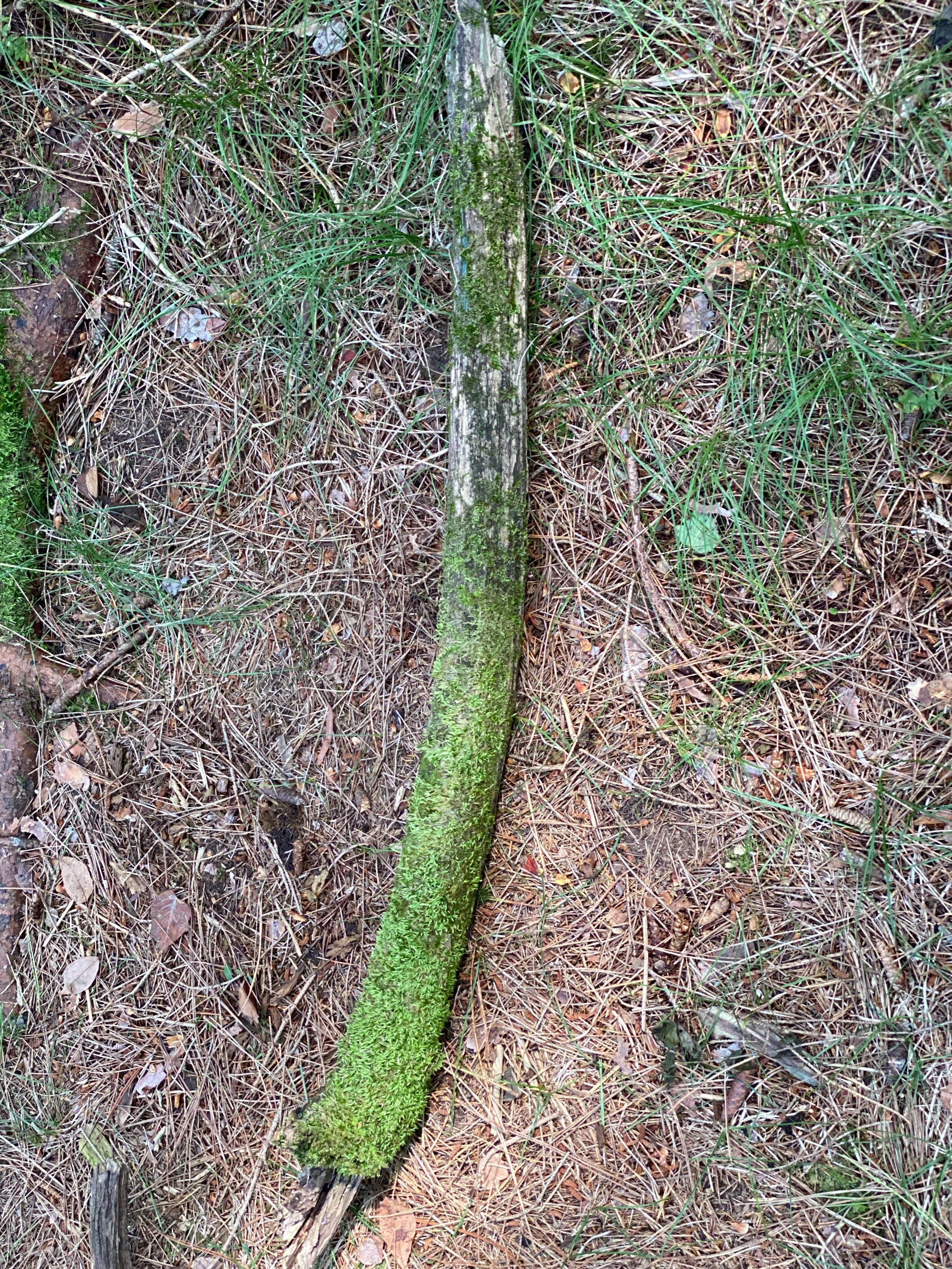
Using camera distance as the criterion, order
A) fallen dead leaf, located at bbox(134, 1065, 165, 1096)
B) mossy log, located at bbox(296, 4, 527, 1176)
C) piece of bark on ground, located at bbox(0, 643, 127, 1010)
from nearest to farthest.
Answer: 1. mossy log, located at bbox(296, 4, 527, 1176)
2. fallen dead leaf, located at bbox(134, 1065, 165, 1096)
3. piece of bark on ground, located at bbox(0, 643, 127, 1010)

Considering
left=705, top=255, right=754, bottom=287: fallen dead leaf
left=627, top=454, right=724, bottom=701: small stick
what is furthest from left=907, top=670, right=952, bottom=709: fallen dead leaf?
left=705, top=255, right=754, bottom=287: fallen dead leaf

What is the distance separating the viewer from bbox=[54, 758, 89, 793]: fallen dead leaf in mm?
2611

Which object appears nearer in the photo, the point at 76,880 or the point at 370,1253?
the point at 370,1253

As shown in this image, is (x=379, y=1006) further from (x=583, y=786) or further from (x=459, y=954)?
(x=583, y=786)

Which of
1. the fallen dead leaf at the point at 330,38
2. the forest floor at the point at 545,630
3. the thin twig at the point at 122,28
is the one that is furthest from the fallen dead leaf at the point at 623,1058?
the thin twig at the point at 122,28

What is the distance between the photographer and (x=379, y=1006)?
2287 millimetres

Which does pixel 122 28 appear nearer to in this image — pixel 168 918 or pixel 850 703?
pixel 168 918

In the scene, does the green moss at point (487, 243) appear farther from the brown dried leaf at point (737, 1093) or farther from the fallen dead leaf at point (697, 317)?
the brown dried leaf at point (737, 1093)

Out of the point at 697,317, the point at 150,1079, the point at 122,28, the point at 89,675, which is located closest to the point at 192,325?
the point at 122,28

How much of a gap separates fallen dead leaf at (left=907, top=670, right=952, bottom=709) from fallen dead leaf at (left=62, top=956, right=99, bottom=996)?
2.70 m

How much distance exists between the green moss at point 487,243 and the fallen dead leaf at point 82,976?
91.5 inches

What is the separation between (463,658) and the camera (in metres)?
2.29

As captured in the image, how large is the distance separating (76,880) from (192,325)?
1.92 meters

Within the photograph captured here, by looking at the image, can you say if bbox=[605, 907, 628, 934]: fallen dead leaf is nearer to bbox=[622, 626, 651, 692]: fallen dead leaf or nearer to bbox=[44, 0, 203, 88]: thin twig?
bbox=[622, 626, 651, 692]: fallen dead leaf
